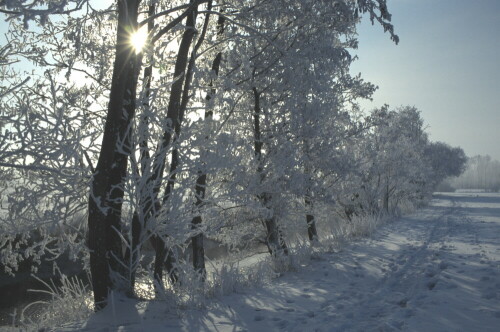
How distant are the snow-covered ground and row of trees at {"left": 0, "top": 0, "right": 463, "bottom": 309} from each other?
926mm

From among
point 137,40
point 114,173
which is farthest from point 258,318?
point 137,40

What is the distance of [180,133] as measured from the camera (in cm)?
577

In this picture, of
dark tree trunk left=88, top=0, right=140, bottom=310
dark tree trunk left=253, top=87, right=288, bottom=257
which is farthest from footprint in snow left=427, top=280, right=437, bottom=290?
→ dark tree trunk left=88, top=0, right=140, bottom=310

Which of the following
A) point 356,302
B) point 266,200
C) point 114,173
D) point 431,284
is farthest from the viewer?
point 266,200

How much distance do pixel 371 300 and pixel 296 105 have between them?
→ 5207 mm

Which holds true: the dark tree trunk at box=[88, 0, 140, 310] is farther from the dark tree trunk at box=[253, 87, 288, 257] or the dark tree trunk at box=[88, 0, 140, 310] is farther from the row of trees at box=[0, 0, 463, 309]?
the dark tree trunk at box=[253, 87, 288, 257]

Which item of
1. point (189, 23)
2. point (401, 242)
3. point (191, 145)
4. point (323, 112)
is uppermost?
point (189, 23)

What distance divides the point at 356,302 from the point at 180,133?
3.59 meters

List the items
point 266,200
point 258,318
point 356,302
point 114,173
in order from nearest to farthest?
1. point 258,318
2. point 356,302
3. point 114,173
4. point 266,200

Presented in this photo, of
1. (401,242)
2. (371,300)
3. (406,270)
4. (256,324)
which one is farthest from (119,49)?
(401,242)

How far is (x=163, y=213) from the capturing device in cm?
582

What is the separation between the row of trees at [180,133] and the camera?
5488 mm

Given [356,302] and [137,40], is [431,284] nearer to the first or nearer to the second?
[356,302]

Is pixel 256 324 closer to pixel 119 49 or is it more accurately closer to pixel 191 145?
pixel 191 145
